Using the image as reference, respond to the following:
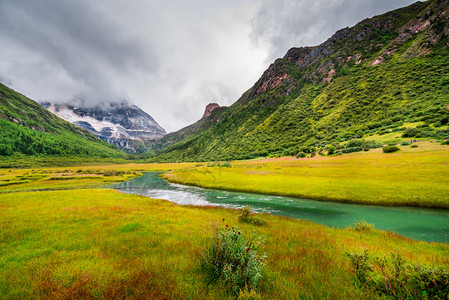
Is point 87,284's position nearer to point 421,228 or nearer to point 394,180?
point 421,228

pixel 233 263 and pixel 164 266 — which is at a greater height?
pixel 233 263

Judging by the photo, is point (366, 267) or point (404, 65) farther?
point (404, 65)

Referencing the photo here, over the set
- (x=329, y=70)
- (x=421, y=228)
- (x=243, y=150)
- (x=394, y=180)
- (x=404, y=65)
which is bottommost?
(x=421, y=228)

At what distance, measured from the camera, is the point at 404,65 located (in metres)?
125

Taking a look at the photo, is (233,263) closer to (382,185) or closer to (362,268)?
(362,268)

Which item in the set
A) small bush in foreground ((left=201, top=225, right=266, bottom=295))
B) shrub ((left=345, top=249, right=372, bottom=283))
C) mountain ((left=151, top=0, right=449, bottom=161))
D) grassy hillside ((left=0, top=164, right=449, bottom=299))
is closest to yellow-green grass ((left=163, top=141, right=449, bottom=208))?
grassy hillside ((left=0, top=164, right=449, bottom=299))

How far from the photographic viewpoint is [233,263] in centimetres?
507

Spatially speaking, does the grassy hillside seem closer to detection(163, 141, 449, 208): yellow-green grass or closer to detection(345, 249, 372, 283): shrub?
detection(345, 249, 372, 283): shrub

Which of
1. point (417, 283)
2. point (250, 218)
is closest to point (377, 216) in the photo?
point (250, 218)

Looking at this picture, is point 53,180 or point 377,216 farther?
point 53,180

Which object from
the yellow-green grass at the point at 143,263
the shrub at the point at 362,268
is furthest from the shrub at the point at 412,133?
the shrub at the point at 362,268

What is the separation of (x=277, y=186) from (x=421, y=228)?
20399 millimetres

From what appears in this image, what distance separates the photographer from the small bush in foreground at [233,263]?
447 cm

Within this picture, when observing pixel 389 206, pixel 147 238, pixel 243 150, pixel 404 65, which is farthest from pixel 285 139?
pixel 147 238
